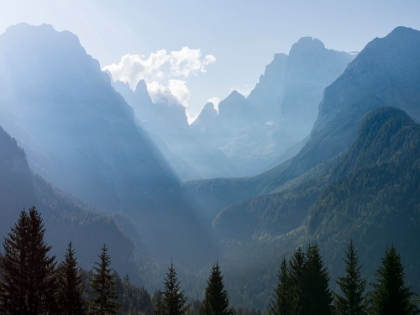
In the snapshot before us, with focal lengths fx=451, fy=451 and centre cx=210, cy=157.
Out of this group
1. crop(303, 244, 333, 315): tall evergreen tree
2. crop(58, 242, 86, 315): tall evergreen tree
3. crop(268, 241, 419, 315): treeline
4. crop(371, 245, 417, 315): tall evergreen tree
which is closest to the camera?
crop(58, 242, 86, 315): tall evergreen tree

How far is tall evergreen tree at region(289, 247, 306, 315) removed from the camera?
42.7 meters

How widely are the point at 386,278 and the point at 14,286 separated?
29.6 m

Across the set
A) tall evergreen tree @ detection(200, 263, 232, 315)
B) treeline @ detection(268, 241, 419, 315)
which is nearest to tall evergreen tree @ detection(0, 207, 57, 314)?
tall evergreen tree @ detection(200, 263, 232, 315)

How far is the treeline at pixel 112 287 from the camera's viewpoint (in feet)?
94.1

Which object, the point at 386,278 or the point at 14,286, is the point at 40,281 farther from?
the point at 386,278

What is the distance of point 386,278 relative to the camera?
3891 centimetres

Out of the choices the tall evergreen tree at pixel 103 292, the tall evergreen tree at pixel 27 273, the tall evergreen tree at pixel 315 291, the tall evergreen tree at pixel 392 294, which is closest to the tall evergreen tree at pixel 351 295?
the tall evergreen tree at pixel 315 291

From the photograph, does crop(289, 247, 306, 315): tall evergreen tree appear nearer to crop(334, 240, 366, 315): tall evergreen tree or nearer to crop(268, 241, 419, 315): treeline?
crop(268, 241, 419, 315): treeline

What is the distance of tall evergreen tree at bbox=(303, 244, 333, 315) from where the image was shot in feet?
144

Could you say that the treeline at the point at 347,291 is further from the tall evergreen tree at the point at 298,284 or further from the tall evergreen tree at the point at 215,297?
the tall evergreen tree at the point at 215,297

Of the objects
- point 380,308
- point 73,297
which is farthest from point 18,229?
point 380,308

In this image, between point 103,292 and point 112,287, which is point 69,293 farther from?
point 112,287

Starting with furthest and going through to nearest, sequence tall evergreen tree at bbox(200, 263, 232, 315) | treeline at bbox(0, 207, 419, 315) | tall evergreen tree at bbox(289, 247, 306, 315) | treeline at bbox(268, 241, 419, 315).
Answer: tall evergreen tree at bbox(200, 263, 232, 315), tall evergreen tree at bbox(289, 247, 306, 315), treeline at bbox(268, 241, 419, 315), treeline at bbox(0, 207, 419, 315)

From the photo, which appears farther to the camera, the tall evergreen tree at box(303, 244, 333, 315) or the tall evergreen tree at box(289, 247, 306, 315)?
the tall evergreen tree at box(303, 244, 333, 315)
